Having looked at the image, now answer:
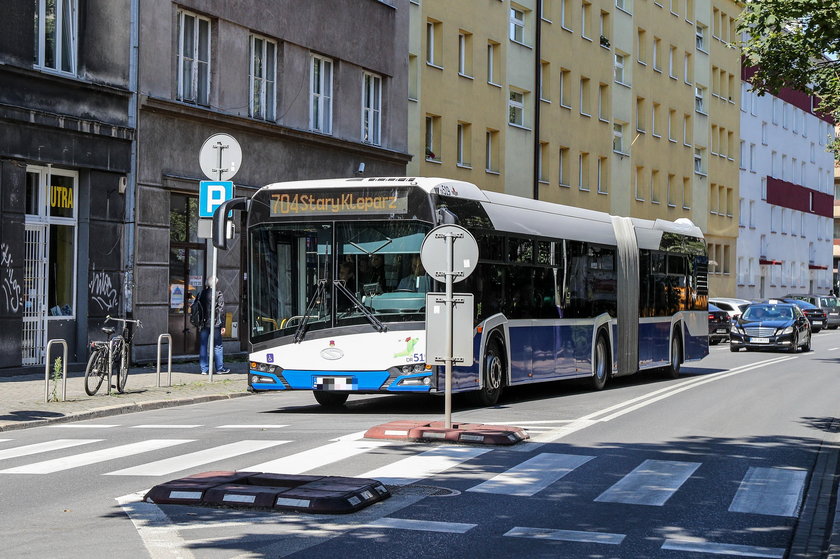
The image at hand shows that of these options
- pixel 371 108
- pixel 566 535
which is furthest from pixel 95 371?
pixel 371 108

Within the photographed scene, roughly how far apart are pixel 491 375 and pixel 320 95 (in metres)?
14.9

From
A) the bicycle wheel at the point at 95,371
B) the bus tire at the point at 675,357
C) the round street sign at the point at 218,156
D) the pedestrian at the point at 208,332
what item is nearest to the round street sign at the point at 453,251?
the bicycle wheel at the point at 95,371

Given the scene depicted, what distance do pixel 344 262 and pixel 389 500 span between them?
7.18 meters

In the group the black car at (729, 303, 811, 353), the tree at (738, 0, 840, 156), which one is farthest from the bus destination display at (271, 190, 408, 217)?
the black car at (729, 303, 811, 353)

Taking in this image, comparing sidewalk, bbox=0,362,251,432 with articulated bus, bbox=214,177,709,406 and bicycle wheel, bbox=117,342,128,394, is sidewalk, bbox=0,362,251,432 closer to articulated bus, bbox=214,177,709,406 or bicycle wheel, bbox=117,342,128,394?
bicycle wheel, bbox=117,342,128,394

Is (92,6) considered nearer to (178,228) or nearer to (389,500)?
(178,228)

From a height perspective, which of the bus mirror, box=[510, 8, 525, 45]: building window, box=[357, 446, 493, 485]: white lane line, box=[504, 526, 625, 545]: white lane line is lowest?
box=[504, 526, 625, 545]: white lane line

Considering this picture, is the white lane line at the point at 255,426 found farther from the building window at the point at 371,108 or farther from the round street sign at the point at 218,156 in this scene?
the building window at the point at 371,108

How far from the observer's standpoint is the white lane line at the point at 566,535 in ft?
25.9

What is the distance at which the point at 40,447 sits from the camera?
12.7m

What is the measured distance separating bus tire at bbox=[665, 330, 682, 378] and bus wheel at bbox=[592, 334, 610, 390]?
12.0 feet

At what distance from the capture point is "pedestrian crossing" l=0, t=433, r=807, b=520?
9.91 metres

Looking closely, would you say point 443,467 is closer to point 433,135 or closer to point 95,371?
point 95,371

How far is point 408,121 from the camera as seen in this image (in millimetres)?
36406
